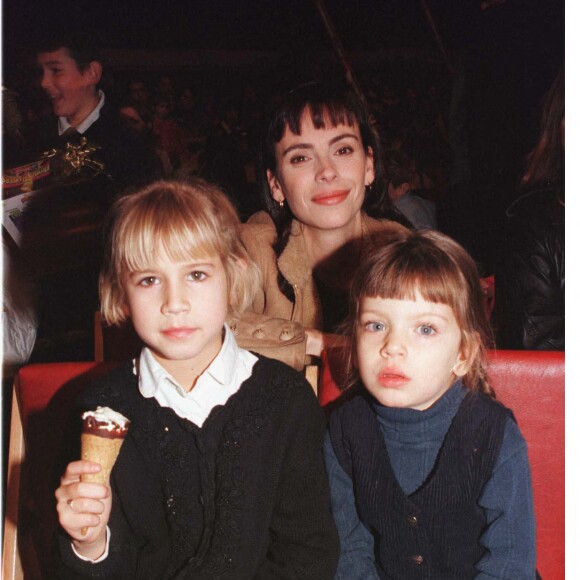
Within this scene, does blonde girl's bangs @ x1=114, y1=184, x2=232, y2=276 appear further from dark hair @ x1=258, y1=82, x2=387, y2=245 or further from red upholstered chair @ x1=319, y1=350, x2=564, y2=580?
dark hair @ x1=258, y1=82, x2=387, y2=245

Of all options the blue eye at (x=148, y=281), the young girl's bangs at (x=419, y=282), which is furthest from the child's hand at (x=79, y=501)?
the young girl's bangs at (x=419, y=282)

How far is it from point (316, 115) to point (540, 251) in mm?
1010

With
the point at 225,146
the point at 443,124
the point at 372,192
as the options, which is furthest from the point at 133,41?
the point at 372,192

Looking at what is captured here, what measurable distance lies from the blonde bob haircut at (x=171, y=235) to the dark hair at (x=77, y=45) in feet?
6.99

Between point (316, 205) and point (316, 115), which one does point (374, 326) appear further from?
point (316, 115)

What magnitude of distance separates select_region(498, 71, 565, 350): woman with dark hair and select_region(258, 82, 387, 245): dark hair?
611mm

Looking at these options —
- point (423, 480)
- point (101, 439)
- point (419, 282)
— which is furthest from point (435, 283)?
point (101, 439)

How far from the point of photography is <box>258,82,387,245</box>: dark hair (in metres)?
2.40

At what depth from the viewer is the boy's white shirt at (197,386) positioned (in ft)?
4.99

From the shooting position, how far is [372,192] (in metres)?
2.69

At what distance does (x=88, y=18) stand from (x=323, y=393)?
237 inches

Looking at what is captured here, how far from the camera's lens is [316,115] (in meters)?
2.40

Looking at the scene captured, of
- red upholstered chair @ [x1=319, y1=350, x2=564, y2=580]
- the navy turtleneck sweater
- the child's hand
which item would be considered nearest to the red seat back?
red upholstered chair @ [x1=319, y1=350, x2=564, y2=580]

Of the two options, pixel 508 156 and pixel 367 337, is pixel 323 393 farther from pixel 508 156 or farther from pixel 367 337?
pixel 508 156
